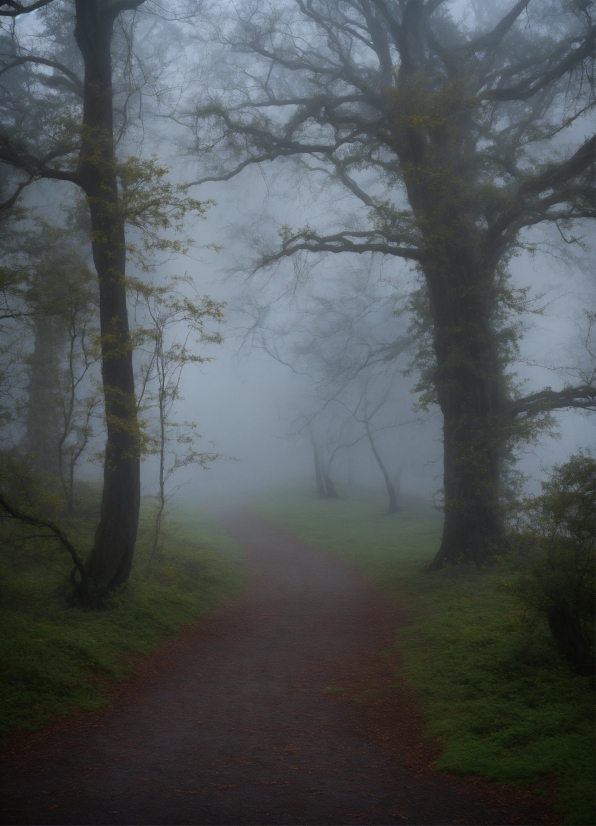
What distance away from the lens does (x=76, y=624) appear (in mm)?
7898

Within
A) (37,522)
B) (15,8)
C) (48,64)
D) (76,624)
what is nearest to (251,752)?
(76,624)

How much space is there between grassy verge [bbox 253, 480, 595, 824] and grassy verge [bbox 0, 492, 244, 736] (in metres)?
3.48

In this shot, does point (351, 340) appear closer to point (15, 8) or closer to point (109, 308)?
point (109, 308)

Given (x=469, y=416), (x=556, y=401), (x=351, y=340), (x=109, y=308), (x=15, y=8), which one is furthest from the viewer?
(x=351, y=340)

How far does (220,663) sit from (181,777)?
319cm

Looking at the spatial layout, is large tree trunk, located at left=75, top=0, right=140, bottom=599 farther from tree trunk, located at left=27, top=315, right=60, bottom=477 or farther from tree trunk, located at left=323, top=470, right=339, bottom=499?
tree trunk, located at left=323, top=470, right=339, bottom=499

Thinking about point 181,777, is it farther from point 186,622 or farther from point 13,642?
point 186,622

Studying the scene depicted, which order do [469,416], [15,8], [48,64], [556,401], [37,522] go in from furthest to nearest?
[469,416], [556,401], [48,64], [15,8], [37,522]

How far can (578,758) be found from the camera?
13.9 feet

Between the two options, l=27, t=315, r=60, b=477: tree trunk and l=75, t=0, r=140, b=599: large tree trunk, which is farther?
l=27, t=315, r=60, b=477: tree trunk

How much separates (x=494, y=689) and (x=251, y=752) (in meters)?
2.51

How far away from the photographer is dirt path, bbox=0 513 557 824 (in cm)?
390

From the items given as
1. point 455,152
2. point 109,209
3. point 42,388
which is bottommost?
point 42,388

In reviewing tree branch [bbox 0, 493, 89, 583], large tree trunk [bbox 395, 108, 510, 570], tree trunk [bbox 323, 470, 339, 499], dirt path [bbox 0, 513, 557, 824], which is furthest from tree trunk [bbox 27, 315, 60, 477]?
tree trunk [bbox 323, 470, 339, 499]
